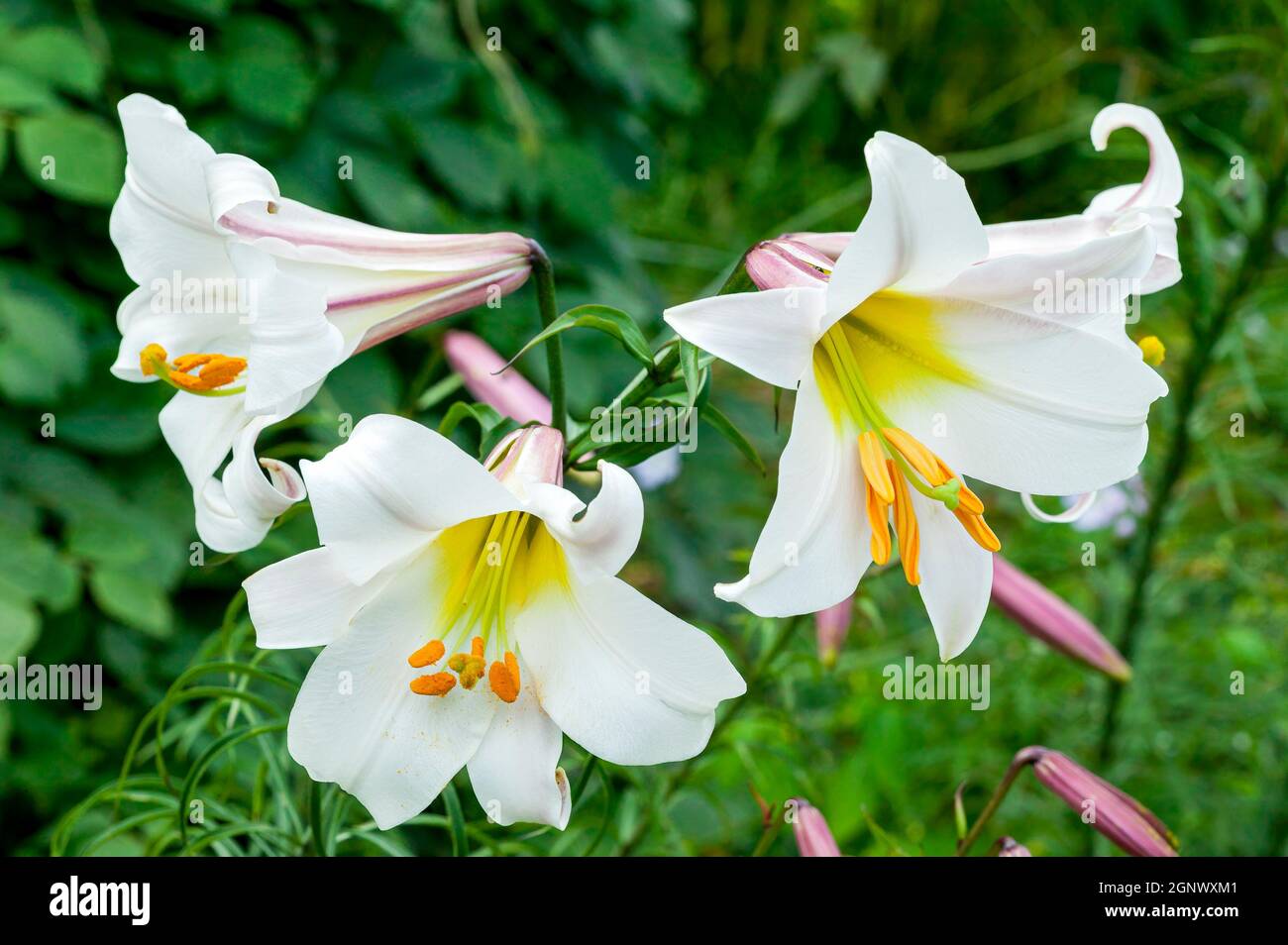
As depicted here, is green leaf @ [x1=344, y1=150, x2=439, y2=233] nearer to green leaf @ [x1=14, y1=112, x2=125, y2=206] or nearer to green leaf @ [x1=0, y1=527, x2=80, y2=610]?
green leaf @ [x1=14, y1=112, x2=125, y2=206]

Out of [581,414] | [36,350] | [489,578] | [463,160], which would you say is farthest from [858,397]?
[463,160]

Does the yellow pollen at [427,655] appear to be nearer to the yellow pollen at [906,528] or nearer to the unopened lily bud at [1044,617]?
the yellow pollen at [906,528]

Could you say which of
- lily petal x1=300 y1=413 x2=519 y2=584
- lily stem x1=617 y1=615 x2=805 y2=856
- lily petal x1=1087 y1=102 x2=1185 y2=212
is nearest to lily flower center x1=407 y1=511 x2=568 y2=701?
lily petal x1=300 y1=413 x2=519 y2=584

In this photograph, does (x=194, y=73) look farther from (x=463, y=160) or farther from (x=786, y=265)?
(x=786, y=265)

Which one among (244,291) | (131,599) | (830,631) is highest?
(244,291)

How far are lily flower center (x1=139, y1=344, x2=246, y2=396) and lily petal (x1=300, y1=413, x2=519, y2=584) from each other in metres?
0.13

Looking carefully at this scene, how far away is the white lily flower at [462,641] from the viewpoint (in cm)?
67

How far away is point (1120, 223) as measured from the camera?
76 cm

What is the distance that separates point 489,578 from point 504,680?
9 cm

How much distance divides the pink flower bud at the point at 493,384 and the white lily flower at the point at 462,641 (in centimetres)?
22

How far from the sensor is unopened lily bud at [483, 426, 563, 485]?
712 millimetres

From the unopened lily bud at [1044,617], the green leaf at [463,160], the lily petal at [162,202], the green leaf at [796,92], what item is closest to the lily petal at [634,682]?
the lily petal at [162,202]

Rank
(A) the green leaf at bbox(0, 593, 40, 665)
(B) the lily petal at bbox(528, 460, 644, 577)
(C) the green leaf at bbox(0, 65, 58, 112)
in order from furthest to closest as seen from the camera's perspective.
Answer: (C) the green leaf at bbox(0, 65, 58, 112) → (A) the green leaf at bbox(0, 593, 40, 665) → (B) the lily petal at bbox(528, 460, 644, 577)

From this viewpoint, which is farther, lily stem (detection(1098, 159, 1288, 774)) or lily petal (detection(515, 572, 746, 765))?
lily stem (detection(1098, 159, 1288, 774))
